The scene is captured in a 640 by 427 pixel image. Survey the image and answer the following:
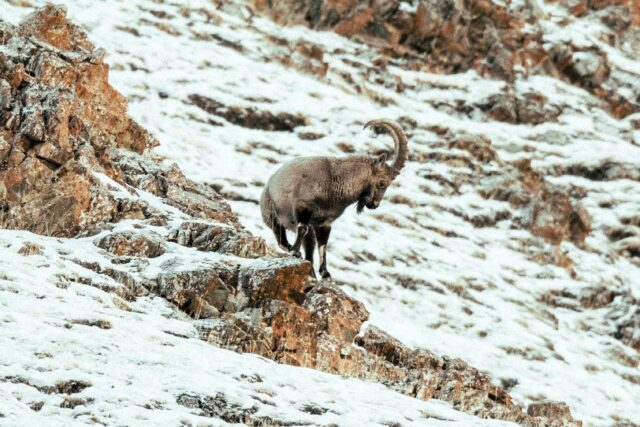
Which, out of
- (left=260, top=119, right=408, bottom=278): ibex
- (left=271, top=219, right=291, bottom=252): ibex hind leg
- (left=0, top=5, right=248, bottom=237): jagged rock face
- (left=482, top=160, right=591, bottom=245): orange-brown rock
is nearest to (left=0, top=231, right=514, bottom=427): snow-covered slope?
(left=0, top=5, right=248, bottom=237): jagged rock face

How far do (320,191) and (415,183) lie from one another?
16.1m

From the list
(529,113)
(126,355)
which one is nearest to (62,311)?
(126,355)

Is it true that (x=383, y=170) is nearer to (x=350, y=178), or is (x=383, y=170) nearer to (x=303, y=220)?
(x=350, y=178)

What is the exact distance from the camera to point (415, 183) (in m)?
28.2

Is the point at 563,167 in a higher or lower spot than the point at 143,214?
lower

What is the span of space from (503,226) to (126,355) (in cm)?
2131

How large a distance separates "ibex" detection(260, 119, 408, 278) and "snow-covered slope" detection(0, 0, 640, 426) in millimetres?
3521

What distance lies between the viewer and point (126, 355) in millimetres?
7453

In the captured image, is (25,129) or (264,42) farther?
(264,42)

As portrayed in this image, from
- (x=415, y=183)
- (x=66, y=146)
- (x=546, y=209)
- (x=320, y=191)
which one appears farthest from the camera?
(x=415, y=183)

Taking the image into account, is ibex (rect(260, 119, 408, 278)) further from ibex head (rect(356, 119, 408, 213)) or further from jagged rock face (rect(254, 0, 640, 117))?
jagged rock face (rect(254, 0, 640, 117))

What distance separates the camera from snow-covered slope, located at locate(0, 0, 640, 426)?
57.8 ft

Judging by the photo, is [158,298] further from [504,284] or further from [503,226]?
[503,226]

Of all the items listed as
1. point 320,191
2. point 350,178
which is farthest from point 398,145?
point 320,191
